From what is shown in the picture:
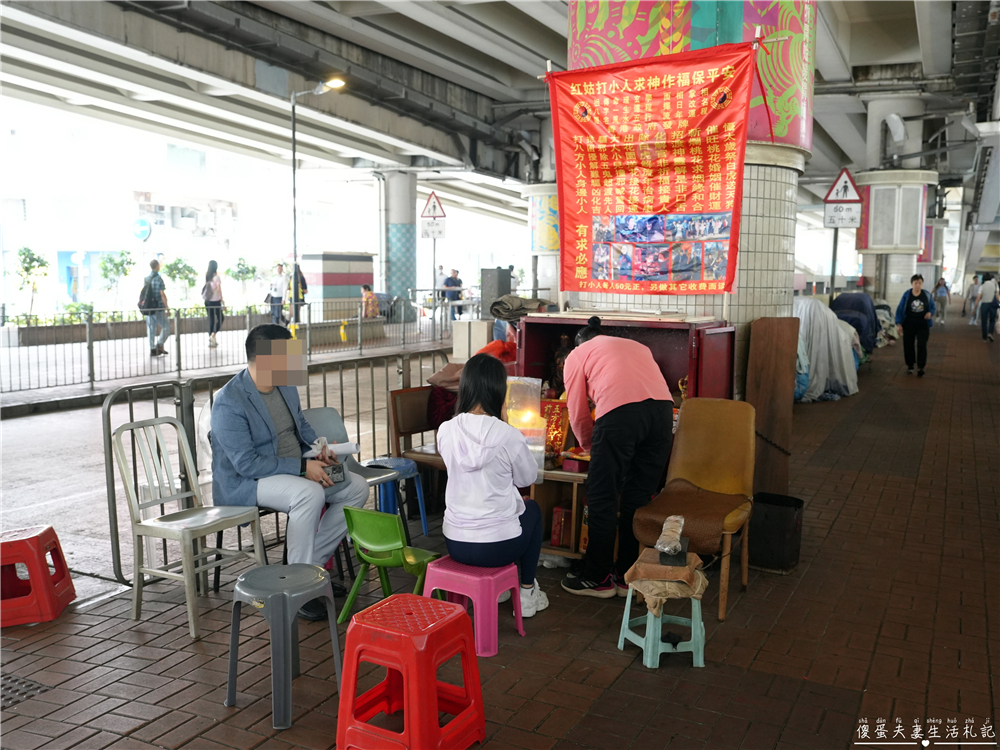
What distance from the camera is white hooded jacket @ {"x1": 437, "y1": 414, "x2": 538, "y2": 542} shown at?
410 cm

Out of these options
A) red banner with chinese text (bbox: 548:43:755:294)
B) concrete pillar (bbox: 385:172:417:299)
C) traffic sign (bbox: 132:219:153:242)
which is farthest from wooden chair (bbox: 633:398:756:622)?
traffic sign (bbox: 132:219:153:242)

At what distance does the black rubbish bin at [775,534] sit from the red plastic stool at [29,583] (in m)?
4.38

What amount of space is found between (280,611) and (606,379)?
7.58ft

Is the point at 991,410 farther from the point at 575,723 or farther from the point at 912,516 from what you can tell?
the point at 575,723

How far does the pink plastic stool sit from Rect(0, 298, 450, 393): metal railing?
10330mm

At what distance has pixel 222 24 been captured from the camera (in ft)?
45.9

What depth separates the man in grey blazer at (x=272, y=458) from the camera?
15.0 feet

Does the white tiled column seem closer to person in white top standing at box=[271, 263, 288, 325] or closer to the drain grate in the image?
the drain grate

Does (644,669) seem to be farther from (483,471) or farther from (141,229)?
(141,229)

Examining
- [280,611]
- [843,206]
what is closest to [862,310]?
[843,206]

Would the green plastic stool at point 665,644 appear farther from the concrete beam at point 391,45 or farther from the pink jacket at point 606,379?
the concrete beam at point 391,45

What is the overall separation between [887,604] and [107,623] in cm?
464

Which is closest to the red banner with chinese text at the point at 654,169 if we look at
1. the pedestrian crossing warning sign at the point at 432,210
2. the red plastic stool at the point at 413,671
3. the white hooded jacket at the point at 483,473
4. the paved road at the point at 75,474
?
the paved road at the point at 75,474

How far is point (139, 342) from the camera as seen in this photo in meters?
19.5
